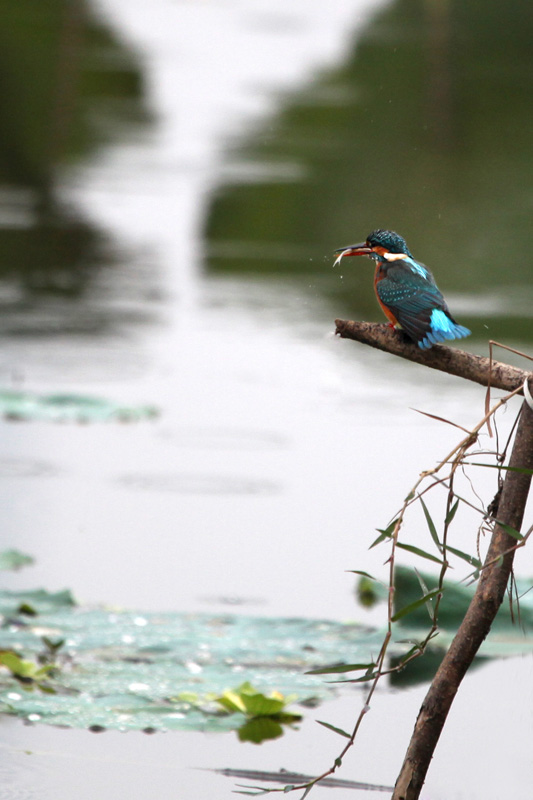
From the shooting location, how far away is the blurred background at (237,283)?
391 centimetres

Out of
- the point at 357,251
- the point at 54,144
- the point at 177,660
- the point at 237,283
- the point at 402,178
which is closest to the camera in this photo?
the point at 357,251

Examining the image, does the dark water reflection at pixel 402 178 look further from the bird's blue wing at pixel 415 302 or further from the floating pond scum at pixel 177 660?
the bird's blue wing at pixel 415 302

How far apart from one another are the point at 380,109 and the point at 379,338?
36.4 feet

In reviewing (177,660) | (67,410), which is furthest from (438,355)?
(67,410)

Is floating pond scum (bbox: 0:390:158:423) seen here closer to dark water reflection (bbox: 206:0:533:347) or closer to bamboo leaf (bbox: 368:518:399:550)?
dark water reflection (bbox: 206:0:533:347)

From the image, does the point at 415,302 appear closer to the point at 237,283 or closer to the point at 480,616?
the point at 480,616

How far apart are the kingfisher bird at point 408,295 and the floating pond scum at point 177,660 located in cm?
87

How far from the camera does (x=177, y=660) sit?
121 inches

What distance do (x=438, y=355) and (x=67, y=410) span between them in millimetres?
3262

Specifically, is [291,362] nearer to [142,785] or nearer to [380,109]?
[142,785]

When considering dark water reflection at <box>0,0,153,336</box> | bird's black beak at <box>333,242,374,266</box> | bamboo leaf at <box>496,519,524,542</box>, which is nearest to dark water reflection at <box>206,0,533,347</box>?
dark water reflection at <box>0,0,153,336</box>

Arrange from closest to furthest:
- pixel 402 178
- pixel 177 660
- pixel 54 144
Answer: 1. pixel 177 660
2. pixel 402 178
3. pixel 54 144

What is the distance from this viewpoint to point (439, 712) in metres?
1.95

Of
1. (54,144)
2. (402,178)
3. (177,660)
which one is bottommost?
(177,660)
